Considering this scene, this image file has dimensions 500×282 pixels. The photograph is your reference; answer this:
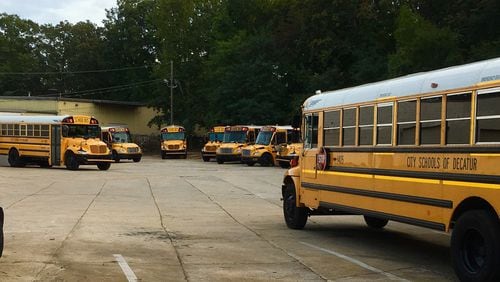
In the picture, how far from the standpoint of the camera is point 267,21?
7162 centimetres

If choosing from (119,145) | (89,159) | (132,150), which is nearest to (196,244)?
(89,159)

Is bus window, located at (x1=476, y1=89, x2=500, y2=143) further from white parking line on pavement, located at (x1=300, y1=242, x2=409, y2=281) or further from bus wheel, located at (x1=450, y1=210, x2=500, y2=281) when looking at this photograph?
white parking line on pavement, located at (x1=300, y1=242, x2=409, y2=281)

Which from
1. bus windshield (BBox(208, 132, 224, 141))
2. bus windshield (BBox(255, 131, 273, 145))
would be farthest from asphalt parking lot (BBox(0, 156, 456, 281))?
bus windshield (BBox(208, 132, 224, 141))

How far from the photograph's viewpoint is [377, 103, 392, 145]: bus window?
937 centimetres

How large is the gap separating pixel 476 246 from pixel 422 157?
156cm

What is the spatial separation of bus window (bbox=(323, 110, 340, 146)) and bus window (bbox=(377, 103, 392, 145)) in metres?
1.46

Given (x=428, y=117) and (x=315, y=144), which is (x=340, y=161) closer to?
(x=315, y=144)

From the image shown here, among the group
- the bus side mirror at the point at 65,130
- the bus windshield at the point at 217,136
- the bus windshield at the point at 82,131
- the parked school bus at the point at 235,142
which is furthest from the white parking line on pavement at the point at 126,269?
the bus windshield at the point at 217,136

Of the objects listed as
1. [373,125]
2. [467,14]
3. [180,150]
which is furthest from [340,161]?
[180,150]

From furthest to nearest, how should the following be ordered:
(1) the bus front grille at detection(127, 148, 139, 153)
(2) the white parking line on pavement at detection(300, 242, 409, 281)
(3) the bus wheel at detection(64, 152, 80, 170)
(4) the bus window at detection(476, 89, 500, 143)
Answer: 1. (1) the bus front grille at detection(127, 148, 139, 153)
2. (3) the bus wheel at detection(64, 152, 80, 170)
3. (2) the white parking line on pavement at detection(300, 242, 409, 281)
4. (4) the bus window at detection(476, 89, 500, 143)

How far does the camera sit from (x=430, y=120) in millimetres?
8297

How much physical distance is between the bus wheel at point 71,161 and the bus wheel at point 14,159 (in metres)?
4.49

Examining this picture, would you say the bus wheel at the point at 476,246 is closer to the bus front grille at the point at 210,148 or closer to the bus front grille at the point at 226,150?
the bus front grille at the point at 226,150

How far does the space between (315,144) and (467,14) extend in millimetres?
40101
